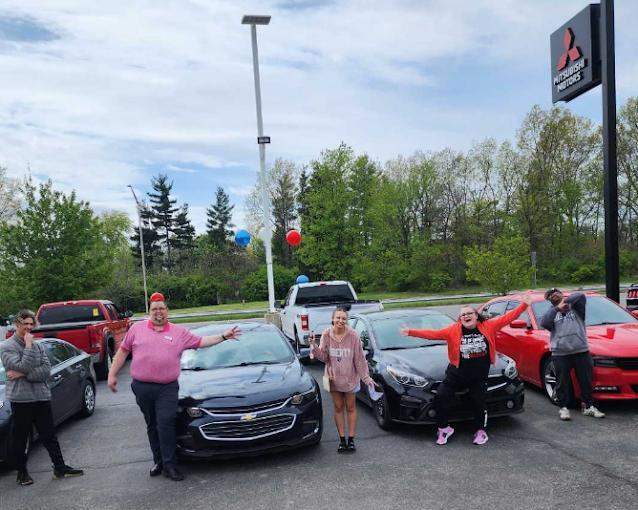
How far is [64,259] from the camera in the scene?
24.2 m

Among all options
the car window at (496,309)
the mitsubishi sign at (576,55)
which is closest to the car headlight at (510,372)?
the car window at (496,309)

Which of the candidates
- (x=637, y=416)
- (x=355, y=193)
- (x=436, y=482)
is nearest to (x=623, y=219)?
(x=355, y=193)

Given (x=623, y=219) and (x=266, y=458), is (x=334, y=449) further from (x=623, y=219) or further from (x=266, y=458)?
(x=623, y=219)

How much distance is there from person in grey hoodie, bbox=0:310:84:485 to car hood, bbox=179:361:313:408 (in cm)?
133

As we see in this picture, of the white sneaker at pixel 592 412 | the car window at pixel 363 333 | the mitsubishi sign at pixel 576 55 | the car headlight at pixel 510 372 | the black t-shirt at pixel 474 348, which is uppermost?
the mitsubishi sign at pixel 576 55

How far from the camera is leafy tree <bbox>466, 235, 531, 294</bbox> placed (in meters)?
24.1

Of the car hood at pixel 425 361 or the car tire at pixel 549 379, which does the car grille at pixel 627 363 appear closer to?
the car tire at pixel 549 379

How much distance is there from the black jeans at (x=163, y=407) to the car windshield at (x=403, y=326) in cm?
308

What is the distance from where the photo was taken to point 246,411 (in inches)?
213

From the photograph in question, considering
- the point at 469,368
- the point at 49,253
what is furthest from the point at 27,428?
the point at 49,253

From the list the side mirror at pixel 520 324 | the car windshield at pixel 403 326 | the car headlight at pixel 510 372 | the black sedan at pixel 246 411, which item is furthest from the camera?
the side mirror at pixel 520 324

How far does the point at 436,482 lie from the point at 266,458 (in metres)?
1.80

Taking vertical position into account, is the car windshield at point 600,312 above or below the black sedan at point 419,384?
above

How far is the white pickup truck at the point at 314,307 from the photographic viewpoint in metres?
11.1
